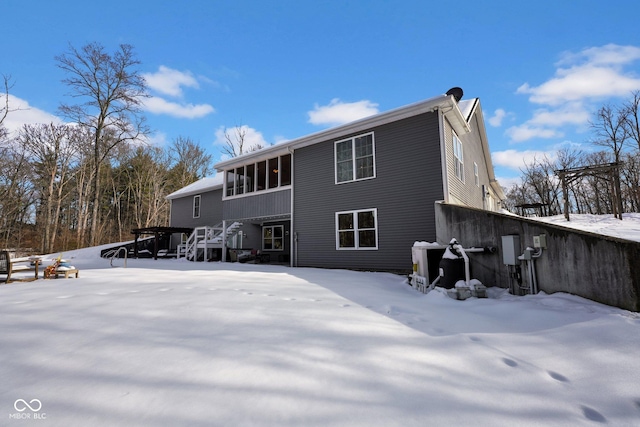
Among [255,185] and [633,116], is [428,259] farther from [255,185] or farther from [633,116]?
[633,116]

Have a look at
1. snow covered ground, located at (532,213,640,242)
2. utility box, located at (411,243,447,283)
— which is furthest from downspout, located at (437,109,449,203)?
snow covered ground, located at (532,213,640,242)

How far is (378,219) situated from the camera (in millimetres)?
9359

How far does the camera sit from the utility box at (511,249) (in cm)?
522

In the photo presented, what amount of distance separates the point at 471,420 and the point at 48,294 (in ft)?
20.4

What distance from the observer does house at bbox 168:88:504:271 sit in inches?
340

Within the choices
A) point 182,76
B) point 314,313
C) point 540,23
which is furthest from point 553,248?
point 182,76

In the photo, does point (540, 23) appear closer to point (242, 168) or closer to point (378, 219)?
point (378, 219)

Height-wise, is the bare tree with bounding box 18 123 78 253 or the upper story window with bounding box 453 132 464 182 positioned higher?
the bare tree with bounding box 18 123 78 253

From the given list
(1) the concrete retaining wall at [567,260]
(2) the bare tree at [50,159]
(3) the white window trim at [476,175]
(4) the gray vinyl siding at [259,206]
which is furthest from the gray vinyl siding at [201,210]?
(1) the concrete retaining wall at [567,260]

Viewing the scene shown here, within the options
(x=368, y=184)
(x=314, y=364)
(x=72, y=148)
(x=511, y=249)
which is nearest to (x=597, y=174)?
(x=368, y=184)

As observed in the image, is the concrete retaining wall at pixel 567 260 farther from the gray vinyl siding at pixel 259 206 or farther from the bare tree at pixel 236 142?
the bare tree at pixel 236 142

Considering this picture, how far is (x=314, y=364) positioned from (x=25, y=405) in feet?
5.98

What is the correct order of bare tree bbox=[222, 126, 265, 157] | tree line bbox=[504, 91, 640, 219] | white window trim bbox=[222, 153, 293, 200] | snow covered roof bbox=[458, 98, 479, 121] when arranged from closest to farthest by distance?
1. white window trim bbox=[222, 153, 293, 200]
2. snow covered roof bbox=[458, 98, 479, 121]
3. tree line bbox=[504, 91, 640, 219]
4. bare tree bbox=[222, 126, 265, 157]

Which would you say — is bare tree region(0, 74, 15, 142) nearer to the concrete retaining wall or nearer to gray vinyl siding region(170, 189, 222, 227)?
gray vinyl siding region(170, 189, 222, 227)
